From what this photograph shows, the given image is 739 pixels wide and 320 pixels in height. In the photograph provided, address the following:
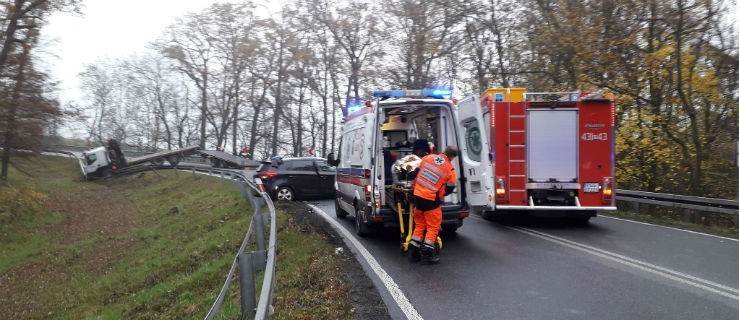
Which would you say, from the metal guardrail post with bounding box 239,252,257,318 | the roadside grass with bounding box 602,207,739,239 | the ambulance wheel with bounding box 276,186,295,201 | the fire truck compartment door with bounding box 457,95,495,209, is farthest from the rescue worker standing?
the ambulance wheel with bounding box 276,186,295,201

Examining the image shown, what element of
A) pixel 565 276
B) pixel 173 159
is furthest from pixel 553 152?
pixel 173 159

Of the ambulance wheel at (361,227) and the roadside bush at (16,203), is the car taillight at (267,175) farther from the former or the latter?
the roadside bush at (16,203)

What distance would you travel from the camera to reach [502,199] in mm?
11156

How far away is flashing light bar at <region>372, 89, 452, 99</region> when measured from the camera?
341 inches

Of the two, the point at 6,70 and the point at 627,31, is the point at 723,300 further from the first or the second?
the point at 6,70

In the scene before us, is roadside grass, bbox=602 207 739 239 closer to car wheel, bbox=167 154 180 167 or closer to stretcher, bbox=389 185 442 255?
stretcher, bbox=389 185 442 255

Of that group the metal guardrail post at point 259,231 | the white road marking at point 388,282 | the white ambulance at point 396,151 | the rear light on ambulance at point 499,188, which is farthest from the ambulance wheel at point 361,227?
the rear light on ambulance at point 499,188

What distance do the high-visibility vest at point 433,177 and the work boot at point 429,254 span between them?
2.25 feet

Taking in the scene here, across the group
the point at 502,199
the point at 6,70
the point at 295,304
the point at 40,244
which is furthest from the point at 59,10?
the point at 295,304

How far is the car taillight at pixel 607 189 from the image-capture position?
11.0m

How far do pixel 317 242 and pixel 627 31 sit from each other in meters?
13.4

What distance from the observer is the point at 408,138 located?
10.5 meters

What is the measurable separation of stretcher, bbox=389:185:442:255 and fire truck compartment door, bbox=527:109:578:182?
13.3 ft

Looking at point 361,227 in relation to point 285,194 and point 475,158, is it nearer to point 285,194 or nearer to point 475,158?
point 475,158
